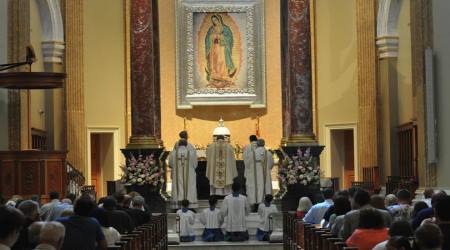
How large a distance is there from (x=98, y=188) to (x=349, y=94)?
745 cm

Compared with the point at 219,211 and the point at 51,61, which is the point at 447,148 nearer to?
the point at 219,211

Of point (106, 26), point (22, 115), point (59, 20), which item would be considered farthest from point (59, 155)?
point (106, 26)

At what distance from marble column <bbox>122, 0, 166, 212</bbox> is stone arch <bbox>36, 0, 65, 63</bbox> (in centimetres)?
399

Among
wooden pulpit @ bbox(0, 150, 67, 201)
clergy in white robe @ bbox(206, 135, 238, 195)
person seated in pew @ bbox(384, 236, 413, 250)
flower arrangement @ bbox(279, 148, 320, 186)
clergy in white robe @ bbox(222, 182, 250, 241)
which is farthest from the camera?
clergy in white robe @ bbox(206, 135, 238, 195)

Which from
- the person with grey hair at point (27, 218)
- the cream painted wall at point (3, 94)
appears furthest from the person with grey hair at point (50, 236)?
the cream painted wall at point (3, 94)

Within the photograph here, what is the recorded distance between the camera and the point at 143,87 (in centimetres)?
2352

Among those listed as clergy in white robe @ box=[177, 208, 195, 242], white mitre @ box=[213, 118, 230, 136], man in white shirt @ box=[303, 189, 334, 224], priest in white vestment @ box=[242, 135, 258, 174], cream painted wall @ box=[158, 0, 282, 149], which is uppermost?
cream painted wall @ box=[158, 0, 282, 149]

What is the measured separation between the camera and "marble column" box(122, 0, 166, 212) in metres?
23.2

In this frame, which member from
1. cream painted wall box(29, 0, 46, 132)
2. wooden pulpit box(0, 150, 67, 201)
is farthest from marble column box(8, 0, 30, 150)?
cream painted wall box(29, 0, 46, 132)

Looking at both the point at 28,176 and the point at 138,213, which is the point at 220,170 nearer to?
the point at 28,176

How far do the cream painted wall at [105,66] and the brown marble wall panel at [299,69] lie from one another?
7299mm

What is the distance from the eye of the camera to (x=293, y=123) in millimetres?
23438

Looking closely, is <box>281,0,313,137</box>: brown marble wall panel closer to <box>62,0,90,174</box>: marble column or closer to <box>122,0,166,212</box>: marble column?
<box>122,0,166,212</box>: marble column

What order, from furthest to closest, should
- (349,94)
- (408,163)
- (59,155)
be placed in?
(349,94), (408,163), (59,155)
